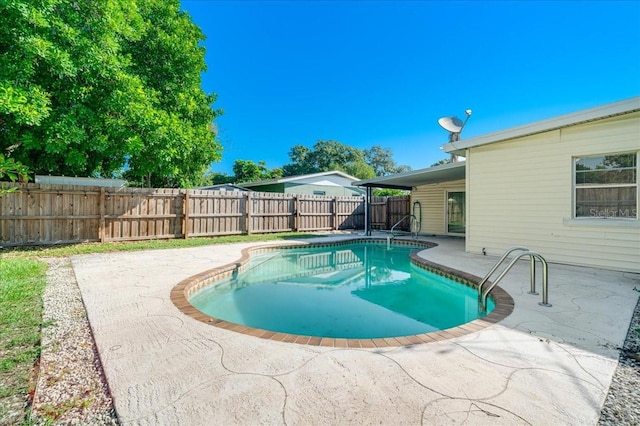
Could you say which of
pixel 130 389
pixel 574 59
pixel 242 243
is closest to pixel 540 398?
pixel 130 389

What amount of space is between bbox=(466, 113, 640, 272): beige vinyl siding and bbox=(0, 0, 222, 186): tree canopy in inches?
354

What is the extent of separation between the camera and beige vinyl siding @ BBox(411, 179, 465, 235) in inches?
520

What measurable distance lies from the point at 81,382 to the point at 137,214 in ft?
29.4


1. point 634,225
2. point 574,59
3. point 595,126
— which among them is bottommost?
point 634,225

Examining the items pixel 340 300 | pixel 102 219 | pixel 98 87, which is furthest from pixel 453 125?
pixel 102 219

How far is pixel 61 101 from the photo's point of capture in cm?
773

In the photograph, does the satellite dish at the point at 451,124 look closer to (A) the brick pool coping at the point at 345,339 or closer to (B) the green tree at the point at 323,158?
(A) the brick pool coping at the point at 345,339

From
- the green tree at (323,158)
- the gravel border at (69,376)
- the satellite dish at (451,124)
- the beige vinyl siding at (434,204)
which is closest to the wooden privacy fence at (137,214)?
the beige vinyl siding at (434,204)

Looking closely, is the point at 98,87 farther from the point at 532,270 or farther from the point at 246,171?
the point at 246,171

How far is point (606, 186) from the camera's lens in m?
5.88

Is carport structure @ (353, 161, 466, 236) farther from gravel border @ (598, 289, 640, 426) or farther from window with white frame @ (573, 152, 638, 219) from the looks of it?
gravel border @ (598, 289, 640, 426)

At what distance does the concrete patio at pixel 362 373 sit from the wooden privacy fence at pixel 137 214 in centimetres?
678

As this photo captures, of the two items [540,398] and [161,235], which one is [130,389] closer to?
[540,398]

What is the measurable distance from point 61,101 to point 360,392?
9.91 meters
